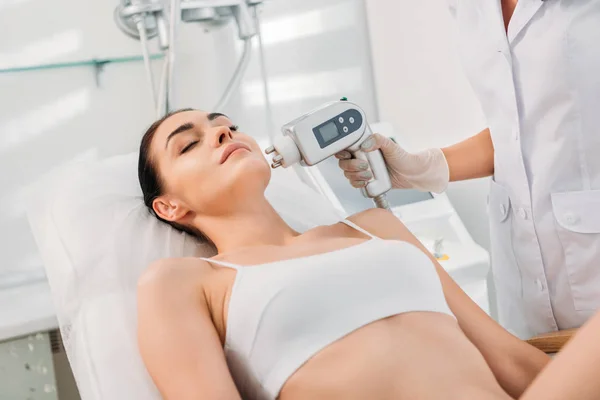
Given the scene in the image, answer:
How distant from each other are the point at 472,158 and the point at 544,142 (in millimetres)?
265

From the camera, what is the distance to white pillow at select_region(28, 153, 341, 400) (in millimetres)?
1101

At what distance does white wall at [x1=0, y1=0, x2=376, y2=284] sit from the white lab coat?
2.89 ft

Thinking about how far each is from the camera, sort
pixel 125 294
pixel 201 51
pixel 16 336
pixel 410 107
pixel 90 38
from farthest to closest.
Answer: pixel 410 107
pixel 201 51
pixel 90 38
pixel 16 336
pixel 125 294

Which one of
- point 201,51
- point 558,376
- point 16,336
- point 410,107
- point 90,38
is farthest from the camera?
point 410,107

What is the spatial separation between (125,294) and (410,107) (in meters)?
1.49

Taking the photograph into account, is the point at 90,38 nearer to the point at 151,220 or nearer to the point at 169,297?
the point at 151,220

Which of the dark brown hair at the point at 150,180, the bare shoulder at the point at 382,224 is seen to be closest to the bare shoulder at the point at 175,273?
the dark brown hair at the point at 150,180

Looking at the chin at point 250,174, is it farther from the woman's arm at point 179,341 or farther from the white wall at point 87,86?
the white wall at point 87,86

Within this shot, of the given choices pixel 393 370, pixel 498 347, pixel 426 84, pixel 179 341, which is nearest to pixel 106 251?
pixel 179 341

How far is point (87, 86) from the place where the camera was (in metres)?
1.97

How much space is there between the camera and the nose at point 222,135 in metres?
1.28

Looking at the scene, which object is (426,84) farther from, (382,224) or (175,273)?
(175,273)

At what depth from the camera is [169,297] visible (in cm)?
102

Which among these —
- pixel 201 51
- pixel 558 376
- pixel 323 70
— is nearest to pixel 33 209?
pixel 201 51
